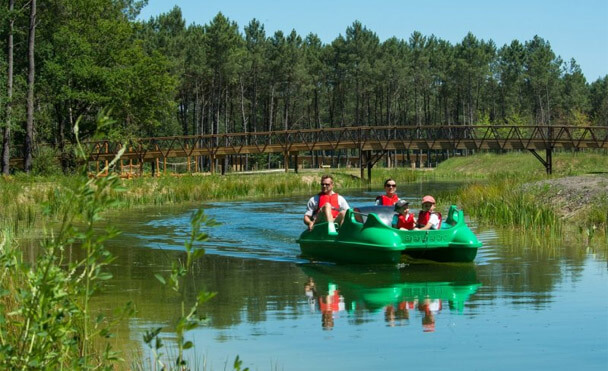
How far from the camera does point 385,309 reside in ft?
35.1

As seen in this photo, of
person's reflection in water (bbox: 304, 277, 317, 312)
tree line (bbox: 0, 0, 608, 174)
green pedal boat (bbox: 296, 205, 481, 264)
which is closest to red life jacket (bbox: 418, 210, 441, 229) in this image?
green pedal boat (bbox: 296, 205, 481, 264)

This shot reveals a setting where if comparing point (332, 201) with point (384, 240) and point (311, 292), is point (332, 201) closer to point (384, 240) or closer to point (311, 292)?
point (384, 240)

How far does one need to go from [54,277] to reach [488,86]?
10600cm

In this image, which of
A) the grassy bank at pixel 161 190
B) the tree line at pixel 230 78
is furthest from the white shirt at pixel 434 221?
the tree line at pixel 230 78

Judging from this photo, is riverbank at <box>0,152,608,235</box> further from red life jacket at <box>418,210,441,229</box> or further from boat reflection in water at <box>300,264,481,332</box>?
red life jacket at <box>418,210,441,229</box>

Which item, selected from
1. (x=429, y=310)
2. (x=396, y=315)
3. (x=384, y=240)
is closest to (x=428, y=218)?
(x=384, y=240)

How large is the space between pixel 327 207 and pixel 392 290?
371 cm

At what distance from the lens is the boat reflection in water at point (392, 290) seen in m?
10.5

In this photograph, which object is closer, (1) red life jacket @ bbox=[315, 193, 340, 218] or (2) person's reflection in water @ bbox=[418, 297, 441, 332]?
(2) person's reflection in water @ bbox=[418, 297, 441, 332]

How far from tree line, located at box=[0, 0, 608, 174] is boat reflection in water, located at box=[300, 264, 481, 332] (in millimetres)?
25476

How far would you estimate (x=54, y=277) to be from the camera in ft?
18.5

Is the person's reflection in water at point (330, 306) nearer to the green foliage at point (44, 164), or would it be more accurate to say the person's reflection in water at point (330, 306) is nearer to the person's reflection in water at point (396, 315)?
the person's reflection in water at point (396, 315)

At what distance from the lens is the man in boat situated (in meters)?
16.0

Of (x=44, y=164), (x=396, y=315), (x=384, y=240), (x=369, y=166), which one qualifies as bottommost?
(x=396, y=315)
